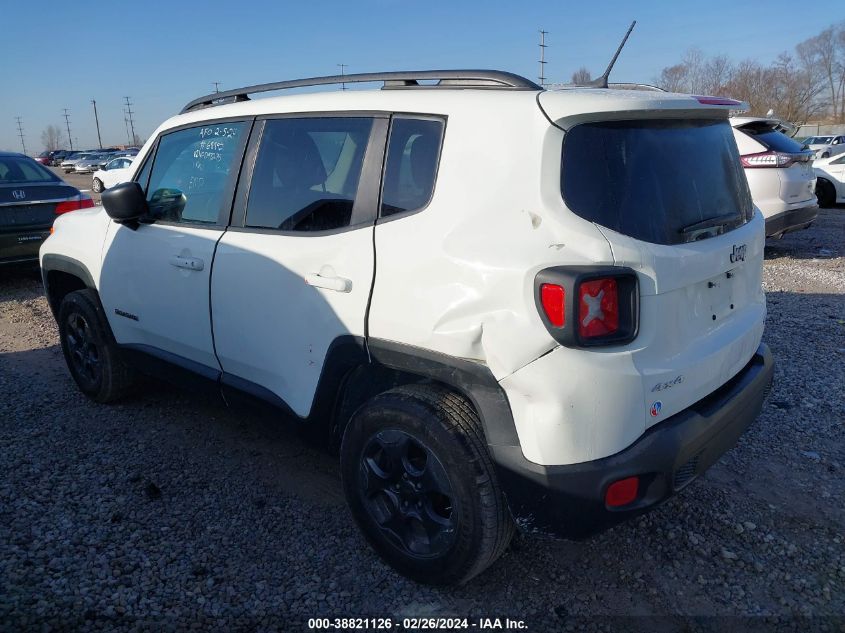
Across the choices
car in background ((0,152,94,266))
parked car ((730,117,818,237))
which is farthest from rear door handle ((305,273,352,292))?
parked car ((730,117,818,237))

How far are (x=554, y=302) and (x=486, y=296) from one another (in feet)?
0.75

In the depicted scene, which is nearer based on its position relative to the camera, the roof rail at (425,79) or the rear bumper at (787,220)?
the roof rail at (425,79)

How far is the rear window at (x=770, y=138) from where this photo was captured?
8.44 metres

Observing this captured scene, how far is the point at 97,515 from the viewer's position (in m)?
3.11

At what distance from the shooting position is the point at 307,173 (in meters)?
2.93

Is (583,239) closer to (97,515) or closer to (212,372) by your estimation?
(212,372)

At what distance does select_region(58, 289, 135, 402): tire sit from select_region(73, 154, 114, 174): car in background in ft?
147

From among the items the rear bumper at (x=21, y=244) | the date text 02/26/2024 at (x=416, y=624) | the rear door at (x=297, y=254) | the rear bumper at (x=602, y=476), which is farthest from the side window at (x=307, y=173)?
the rear bumper at (x=21, y=244)

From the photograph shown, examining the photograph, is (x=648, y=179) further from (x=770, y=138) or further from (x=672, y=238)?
(x=770, y=138)

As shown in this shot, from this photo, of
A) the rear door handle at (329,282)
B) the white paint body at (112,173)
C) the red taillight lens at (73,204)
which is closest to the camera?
the rear door handle at (329,282)

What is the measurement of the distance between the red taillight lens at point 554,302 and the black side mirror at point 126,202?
2.46 metres

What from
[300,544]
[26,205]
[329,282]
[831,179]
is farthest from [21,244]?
[831,179]

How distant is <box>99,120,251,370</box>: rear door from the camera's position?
10.7 ft

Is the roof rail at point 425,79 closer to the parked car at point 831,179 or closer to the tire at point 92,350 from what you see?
the tire at point 92,350
